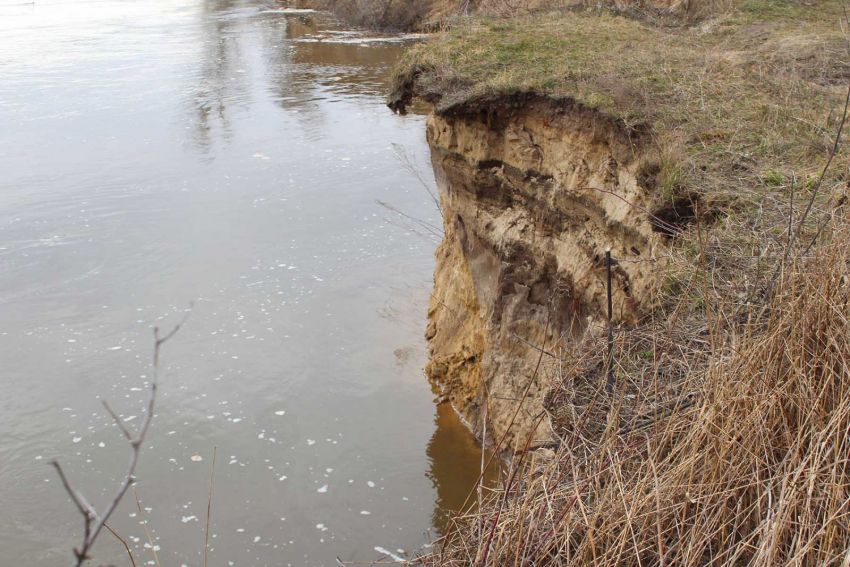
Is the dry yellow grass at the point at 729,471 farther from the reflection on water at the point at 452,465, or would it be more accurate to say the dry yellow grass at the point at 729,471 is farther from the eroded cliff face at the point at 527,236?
the reflection on water at the point at 452,465

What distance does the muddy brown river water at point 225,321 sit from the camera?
730cm

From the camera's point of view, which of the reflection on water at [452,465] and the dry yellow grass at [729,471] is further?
the reflection on water at [452,465]

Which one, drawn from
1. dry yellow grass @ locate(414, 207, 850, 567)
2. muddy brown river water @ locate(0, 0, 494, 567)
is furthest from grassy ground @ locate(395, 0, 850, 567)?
muddy brown river water @ locate(0, 0, 494, 567)

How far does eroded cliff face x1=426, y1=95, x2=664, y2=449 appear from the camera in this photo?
6.36 meters

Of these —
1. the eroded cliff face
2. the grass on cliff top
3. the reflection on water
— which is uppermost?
the grass on cliff top

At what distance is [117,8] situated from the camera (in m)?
41.3

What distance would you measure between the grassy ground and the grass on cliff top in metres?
0.03

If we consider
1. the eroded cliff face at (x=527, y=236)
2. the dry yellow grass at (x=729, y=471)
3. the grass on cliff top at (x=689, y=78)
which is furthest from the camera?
the eroded cliff face at (x=527, y=236)

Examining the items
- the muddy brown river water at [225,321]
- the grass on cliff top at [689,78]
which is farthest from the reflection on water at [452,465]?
the grass on cliff top at [689,78]

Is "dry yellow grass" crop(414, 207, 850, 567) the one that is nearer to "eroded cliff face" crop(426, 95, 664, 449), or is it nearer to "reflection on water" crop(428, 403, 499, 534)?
"eroded cliff face" crop(426, 95, 664, 449)

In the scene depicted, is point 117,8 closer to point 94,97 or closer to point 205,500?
point 94,97

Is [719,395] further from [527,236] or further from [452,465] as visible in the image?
[452,465]

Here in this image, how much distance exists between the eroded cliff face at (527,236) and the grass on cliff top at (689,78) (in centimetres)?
27

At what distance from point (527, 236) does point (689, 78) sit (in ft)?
6.71
